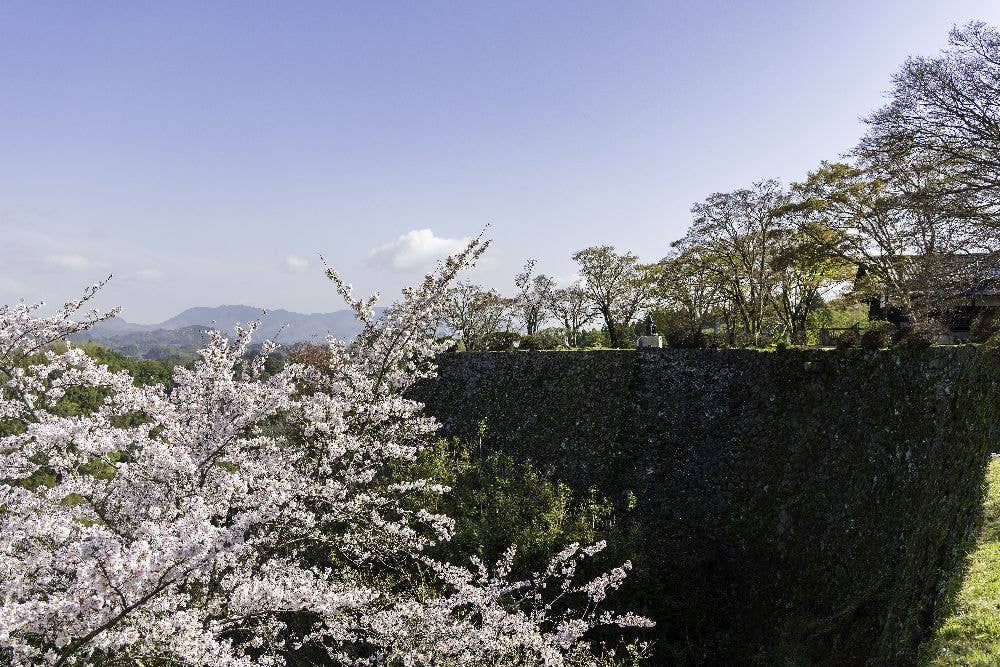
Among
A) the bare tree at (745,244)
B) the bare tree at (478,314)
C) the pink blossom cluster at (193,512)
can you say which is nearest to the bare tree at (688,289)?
the bare tree at (745,244)

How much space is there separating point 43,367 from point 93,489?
2314 millimetres

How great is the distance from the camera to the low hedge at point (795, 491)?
9914 millimetres

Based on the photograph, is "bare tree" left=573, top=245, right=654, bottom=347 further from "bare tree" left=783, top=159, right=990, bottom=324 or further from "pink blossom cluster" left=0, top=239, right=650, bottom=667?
"pink blossom cluster" left=0, top=239, right=650, bottom=667

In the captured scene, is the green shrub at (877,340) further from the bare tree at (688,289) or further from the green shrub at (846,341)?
the bare tree at (688,289)

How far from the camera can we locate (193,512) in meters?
3.74

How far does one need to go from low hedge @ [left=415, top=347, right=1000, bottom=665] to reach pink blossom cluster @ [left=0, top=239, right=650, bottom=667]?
4939mm

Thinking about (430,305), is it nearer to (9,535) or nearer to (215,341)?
(215,341)

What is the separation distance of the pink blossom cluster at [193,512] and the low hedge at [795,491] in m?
4.94

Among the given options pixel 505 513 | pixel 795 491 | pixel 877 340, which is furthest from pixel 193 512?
pixel 877 340

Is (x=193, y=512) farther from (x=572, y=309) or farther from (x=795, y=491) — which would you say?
(x=572, y=309)

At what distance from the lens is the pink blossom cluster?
130 inches

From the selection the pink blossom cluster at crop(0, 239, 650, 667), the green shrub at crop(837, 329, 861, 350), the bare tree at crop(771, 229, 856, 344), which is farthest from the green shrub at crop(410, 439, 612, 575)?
the bare tree at crop(771, 229, 856, 344)

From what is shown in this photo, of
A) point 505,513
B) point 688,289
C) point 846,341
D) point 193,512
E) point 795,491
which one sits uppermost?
point 688,289

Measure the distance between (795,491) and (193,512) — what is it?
11.8m
